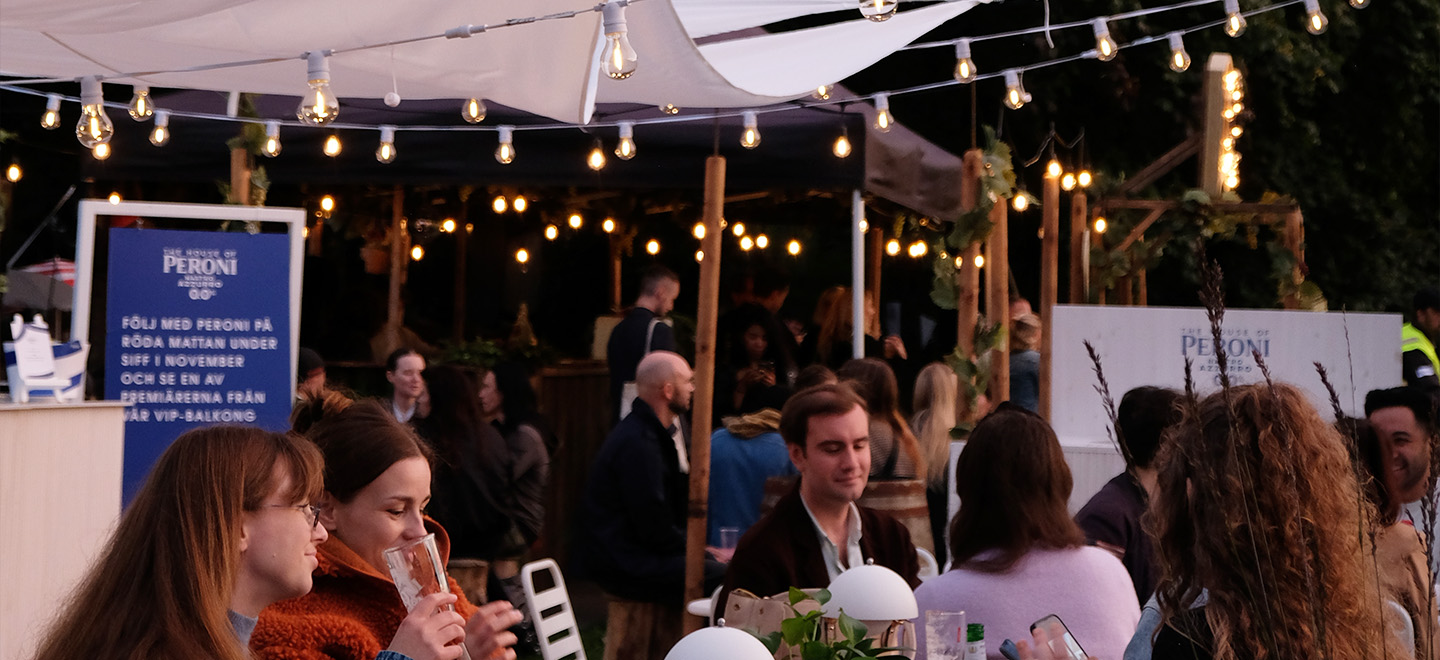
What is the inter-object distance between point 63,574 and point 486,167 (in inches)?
136

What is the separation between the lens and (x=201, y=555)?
1.82m

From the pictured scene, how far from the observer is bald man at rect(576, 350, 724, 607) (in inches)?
207

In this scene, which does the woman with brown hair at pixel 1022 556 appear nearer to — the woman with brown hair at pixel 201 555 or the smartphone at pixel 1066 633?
the smartphone at pixel 1066 633

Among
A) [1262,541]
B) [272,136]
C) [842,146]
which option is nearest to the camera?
[1262,541]

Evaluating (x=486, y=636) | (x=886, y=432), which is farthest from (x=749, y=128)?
(x=486, y=636)

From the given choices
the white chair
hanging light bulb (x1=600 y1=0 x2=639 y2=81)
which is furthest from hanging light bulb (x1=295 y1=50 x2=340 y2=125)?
the white chair

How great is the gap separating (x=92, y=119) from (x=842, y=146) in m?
3.93

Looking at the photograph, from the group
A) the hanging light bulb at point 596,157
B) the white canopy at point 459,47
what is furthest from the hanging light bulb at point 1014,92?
the hanging light bulb at point 596,157

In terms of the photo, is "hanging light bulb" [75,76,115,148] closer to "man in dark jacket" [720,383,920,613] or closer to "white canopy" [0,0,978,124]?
"white canopy" [0,0,978,124]

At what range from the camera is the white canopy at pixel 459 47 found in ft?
12.8

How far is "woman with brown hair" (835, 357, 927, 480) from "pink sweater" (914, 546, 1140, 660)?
2.33 metres

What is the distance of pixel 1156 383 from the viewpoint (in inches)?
210

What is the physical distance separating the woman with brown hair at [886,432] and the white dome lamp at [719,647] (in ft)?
11.9

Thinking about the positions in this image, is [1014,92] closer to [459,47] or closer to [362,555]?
[459,47]
